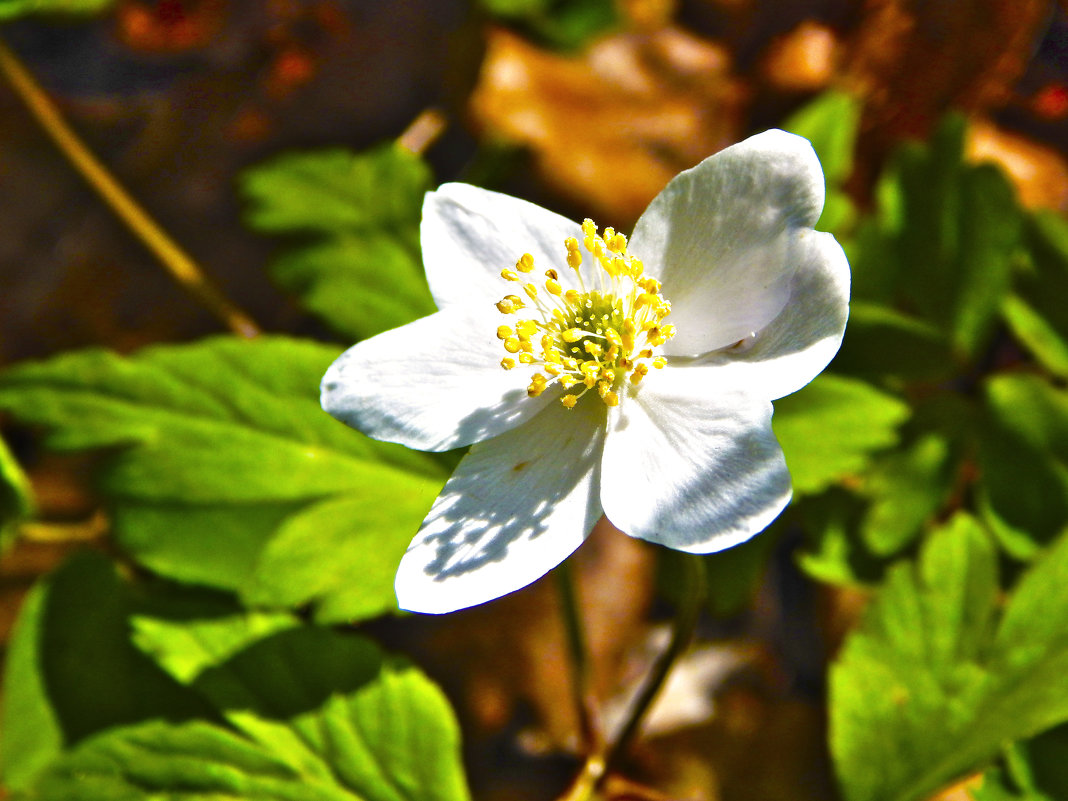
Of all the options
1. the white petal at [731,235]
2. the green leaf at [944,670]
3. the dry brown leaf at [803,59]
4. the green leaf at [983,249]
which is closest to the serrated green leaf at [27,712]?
the white petal at [731,235]

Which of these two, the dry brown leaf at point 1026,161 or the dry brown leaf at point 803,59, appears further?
the dry brown leaf at point 803,59

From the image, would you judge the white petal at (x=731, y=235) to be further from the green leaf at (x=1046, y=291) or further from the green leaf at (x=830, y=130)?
the green leaf at (x=1046, y=291)

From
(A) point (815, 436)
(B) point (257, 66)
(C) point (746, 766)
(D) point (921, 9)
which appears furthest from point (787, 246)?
(B) point (257, 66)

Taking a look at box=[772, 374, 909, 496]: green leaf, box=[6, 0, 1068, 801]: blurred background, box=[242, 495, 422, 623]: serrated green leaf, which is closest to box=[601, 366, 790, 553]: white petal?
box=[772, 374, 909, 496]: green leaf

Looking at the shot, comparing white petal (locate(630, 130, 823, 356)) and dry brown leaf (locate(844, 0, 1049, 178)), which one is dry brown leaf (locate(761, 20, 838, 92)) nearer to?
dry brown leaf (locate(844, 0, 1049, 178))

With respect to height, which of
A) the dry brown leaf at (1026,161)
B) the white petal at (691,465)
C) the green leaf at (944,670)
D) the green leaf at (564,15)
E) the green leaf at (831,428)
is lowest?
the green leaf at (944,670)

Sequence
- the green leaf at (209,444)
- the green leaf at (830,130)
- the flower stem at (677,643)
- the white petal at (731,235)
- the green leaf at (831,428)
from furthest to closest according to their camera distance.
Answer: the green leaf at (830,130) < the green leaf at (209,444) < the green leaf at (831,428) < the flower stem at (677,643) < the white petal at (731,235)

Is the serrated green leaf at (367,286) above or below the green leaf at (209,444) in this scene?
above

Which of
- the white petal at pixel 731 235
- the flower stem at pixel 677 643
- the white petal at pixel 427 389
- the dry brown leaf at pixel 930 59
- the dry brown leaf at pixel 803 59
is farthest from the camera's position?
the dry brown leaf at pixel 803 59
